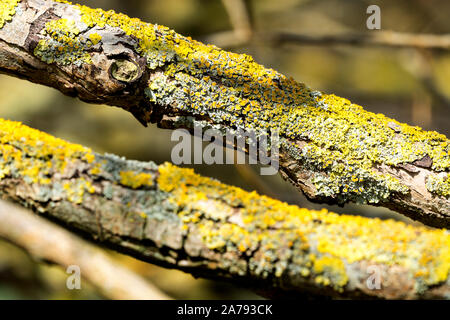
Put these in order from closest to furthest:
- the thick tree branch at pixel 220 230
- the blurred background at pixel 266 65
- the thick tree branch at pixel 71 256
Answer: the thick tree branch at pixel 71 256 < the thick tree branch at pixel 220 230 < the blurred background at pixel 266 65

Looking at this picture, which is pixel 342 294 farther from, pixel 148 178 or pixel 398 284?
pixel 148 178

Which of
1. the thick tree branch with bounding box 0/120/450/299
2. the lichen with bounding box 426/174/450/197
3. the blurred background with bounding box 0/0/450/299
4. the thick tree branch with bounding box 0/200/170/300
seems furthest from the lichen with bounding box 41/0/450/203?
the blurred background with bounding box 0/0/450/299

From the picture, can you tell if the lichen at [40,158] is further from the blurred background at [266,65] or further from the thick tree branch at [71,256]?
the blurred background at [266,65]

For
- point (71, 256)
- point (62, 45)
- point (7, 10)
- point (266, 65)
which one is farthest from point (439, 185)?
point (266, 65)

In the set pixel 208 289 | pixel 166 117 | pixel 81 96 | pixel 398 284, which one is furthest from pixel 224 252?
pixel 208 289

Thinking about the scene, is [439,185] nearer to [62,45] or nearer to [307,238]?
[307,238]

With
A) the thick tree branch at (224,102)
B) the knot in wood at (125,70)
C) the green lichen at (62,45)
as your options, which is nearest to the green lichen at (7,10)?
the thick tree branch at (224,102)
